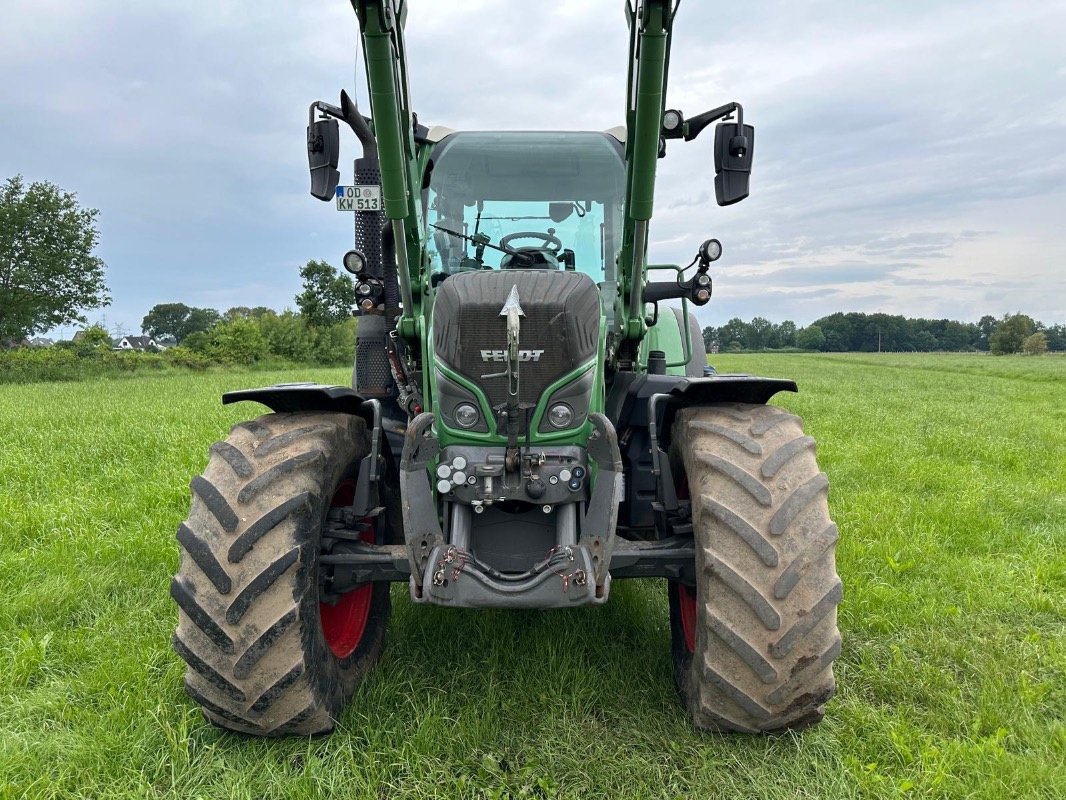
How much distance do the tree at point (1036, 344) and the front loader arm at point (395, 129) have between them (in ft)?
289

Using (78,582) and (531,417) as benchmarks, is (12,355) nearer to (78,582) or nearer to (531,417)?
(78,582)

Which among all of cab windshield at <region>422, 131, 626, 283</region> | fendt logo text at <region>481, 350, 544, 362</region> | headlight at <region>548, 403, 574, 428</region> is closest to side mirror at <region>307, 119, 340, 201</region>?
cab windshield at <region>422, 131, 626, 283</region>

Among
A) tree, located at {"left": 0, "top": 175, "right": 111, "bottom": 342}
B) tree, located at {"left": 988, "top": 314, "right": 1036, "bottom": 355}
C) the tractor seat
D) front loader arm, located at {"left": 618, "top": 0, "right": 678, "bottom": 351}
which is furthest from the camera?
tree, located at {"left": 988, "top": 314, "right": 1036, "bottom": 355}

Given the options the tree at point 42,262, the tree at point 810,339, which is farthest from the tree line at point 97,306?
the tree at point 810,339

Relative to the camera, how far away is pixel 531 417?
9.30ft

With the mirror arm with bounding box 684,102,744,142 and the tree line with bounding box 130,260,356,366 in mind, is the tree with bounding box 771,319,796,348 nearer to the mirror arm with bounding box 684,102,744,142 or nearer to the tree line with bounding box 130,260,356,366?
the tree line with bounding box 130,260,356,366

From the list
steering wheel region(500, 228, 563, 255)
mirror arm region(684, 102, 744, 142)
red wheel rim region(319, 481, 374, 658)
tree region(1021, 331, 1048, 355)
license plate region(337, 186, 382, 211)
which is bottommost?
tree region(1021, 331, 1048, 355)

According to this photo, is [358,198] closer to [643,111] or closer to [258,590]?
[643,111]

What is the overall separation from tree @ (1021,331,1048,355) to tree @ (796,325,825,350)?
23700mm

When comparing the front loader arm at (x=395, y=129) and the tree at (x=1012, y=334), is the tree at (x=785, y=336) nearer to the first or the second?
the tree at (x=1012, y=334)

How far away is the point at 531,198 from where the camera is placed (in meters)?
4.15

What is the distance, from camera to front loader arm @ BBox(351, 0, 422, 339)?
8.95ft

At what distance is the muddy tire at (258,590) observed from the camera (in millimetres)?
2486

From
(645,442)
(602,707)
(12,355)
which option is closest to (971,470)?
(645,442)
